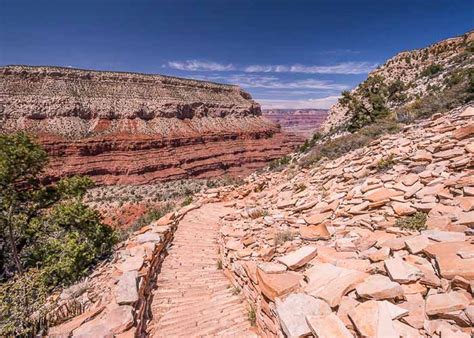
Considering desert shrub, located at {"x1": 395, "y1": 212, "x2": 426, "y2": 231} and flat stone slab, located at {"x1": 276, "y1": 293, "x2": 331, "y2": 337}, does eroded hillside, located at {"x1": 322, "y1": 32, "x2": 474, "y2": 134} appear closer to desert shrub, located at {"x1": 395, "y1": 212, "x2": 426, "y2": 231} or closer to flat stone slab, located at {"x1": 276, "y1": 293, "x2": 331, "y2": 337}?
desert shrub, located at {"x1": 395, "y1": 212, "x2": 426, "y2": 231}

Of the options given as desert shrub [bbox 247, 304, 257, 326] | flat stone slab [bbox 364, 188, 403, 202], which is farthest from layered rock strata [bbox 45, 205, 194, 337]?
flat stone slab [bbox 364, 188, 403, 202]

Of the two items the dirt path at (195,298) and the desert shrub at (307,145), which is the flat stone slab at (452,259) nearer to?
the dirt path at (195,298)

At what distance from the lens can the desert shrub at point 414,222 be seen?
4629 millimetres

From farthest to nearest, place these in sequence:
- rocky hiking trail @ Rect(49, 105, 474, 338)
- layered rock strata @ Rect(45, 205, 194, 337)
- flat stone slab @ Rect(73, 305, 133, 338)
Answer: layered rock strata @ Rect(45, 205, 194, 337), flat stone slab @ Rect(73, 305, 133, 338), rocky hiking trail @ Rect(49, 105, 474, 338)

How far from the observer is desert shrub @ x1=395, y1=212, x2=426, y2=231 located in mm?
4629

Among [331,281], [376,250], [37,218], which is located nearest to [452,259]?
[376,250]

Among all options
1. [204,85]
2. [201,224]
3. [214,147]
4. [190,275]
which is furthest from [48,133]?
[190,275]

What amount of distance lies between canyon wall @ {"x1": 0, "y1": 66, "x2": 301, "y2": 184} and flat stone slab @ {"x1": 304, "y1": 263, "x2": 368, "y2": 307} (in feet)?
163

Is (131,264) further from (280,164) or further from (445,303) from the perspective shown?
(280,164)

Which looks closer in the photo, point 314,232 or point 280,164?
point 314,232

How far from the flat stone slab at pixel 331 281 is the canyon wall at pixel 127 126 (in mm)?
49821

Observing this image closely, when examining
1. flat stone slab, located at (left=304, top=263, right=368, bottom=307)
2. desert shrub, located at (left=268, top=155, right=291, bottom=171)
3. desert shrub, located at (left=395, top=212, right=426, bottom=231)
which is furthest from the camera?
desert shrub, located at (left=268, top=155, right=291, bottom=171)

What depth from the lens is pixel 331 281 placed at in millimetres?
3879

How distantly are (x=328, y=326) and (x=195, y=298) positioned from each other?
3.50m
